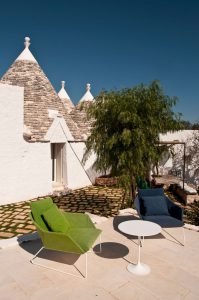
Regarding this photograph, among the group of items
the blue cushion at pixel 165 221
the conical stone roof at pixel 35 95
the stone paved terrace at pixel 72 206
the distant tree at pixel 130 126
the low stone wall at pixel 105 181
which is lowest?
the stone paved terrace at pixel 72 206

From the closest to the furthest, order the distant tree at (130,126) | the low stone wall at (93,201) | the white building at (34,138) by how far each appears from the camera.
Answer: the distant tree at (130,126), the low stone wall at (93,201), the white building at (34,138)

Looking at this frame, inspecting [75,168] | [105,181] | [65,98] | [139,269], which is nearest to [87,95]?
[65,98]

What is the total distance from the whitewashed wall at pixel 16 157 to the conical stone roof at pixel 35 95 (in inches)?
39.7

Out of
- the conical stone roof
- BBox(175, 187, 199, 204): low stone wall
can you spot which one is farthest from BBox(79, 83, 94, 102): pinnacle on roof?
BBox(175, 187, 199, 204): low stone wall

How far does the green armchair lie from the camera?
15.7 feet

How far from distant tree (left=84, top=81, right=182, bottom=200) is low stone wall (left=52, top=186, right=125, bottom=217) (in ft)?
6.92

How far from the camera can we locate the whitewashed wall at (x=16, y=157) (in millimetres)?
11727

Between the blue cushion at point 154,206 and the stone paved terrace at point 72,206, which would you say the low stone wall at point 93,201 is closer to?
the stone paved terrace at point 72,206

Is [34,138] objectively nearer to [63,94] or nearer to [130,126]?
[130,126]

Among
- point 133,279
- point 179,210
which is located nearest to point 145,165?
point 179,210

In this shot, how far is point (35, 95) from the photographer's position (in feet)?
49.9

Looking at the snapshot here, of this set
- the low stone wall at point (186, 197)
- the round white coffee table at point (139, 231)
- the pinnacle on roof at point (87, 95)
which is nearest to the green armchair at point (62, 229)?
the round white coffee table at point (139, 231)

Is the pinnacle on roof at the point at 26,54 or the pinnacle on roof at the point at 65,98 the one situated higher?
the pinnacle on roof at the point at 26,54

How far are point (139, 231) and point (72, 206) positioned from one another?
6.56 metres
